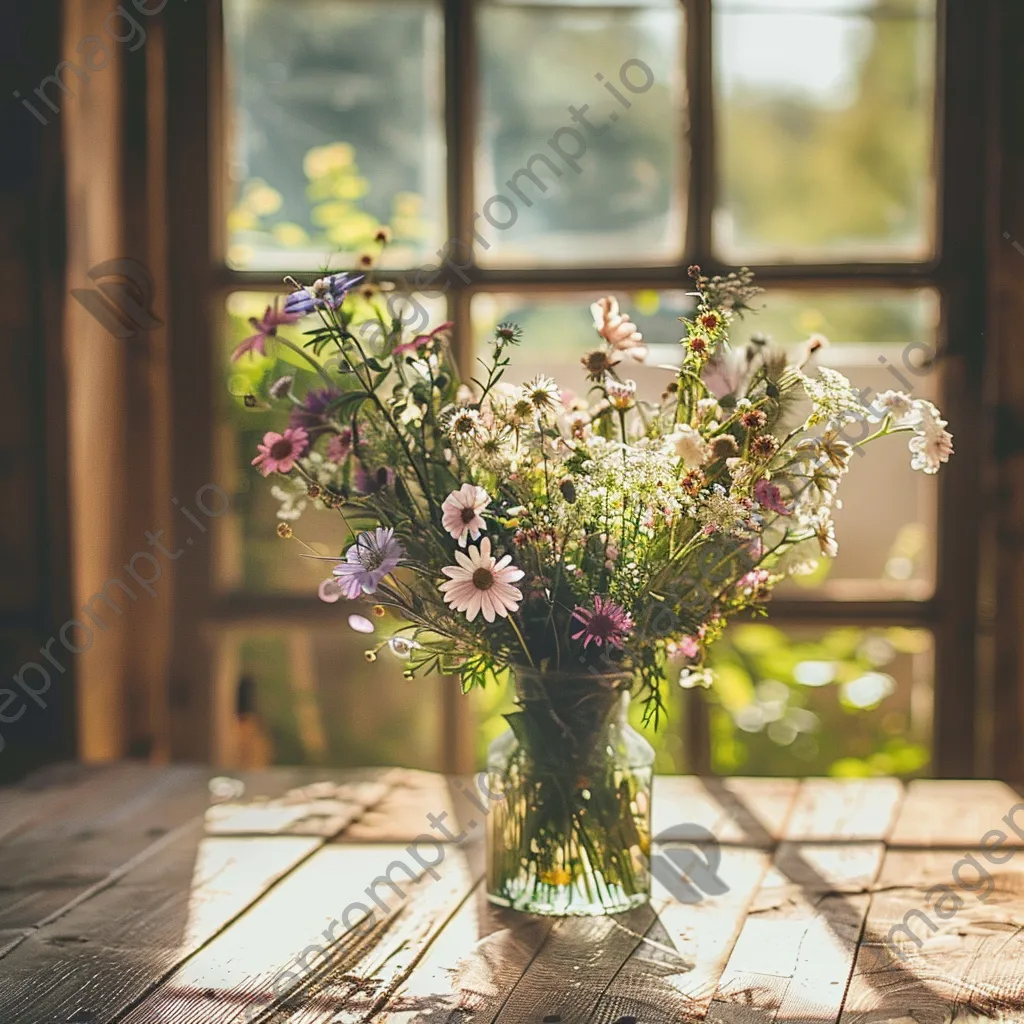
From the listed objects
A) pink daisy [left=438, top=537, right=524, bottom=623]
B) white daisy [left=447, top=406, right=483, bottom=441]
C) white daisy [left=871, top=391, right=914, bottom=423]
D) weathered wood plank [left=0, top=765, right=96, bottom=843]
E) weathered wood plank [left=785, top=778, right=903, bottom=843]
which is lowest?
weathered wood plank [left=785, top=778, right=903, bottom=843]

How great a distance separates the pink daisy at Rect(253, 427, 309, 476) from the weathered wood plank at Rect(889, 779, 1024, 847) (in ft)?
2.83

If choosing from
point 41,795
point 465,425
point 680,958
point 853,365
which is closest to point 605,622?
point 465,425

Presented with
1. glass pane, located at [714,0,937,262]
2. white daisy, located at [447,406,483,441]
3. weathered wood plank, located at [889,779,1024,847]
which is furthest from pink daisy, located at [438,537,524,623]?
glass pane, located at [714,0,937,262]

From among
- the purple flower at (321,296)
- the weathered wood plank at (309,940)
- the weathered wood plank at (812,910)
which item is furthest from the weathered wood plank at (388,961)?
the purple flower at (321,296)

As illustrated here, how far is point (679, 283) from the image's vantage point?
2023 mm

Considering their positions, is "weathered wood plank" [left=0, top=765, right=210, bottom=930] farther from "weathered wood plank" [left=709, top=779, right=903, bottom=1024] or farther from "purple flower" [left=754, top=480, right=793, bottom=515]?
"purple flower" [left=754, top=480, right=793, bottom=515]

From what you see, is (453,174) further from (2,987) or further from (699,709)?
(2,987)

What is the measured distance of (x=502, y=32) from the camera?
2061 millimetres

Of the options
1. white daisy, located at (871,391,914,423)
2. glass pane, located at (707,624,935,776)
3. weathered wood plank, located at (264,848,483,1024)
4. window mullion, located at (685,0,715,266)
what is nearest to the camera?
weathered wood plank, located at (264,848,483,1024)

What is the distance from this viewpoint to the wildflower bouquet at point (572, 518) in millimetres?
1113

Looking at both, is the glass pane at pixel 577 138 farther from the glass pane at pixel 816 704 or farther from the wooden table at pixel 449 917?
the wooden table at pixel 449 917

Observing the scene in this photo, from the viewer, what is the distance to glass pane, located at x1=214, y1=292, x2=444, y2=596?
6.87 feet

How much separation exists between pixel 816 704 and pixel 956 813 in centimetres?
69

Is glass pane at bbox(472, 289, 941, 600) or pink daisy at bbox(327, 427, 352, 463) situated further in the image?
glass pane at bbox(472, 289, 941, 600)
